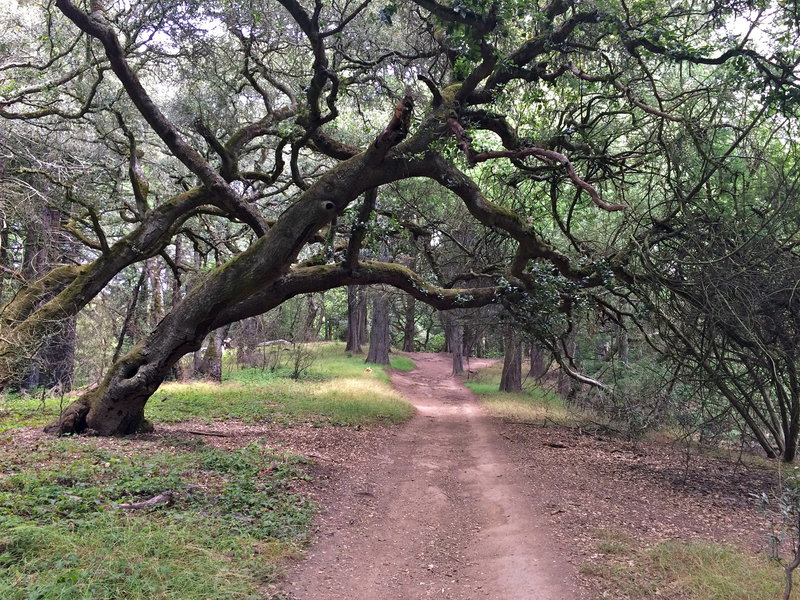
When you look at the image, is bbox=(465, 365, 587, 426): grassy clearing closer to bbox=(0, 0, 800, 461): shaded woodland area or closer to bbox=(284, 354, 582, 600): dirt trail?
bbox=(0, 0, 800, 461): shaded woodland area

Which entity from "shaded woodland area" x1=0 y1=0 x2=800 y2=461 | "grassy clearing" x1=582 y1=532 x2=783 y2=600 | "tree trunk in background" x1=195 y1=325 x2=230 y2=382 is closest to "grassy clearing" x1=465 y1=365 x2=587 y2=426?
"shaded woodland area" x1=0 y1=0 x2=800 y2=461

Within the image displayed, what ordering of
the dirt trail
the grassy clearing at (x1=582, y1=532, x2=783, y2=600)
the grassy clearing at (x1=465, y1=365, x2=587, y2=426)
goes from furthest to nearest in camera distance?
the grassy clearing at (x1=465, y1=365, x2=587, y2=426) < the dirt trail < the grassy clearing at (x1=582, y1=532, x2=783, y2=600)

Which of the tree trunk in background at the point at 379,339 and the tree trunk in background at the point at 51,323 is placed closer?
the tree trunk in background at the point at 51,323

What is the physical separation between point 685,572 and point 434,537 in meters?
2.38

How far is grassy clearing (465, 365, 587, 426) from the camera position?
44.7 feet

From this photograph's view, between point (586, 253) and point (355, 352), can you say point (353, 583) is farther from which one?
point (355, 352)

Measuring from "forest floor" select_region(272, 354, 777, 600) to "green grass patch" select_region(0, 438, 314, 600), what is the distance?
19.4 inches

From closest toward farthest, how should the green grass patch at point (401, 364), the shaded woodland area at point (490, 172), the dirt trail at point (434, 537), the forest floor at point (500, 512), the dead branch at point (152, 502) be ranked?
the dirt trail at point (434, 537) < the forest floor at point (500, 512) < the dead branch at point (152, 502) < the shaded woodland area at point (490, 172) < the green grass patch at point (401, 364)

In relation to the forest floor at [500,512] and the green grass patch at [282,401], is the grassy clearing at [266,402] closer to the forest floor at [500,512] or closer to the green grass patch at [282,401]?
the green grass patch at [282,401]

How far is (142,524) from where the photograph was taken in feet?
14.5

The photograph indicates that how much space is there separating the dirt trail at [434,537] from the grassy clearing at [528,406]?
178 inches

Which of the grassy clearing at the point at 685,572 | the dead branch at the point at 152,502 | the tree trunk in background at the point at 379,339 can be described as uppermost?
the tree trunk in background at the point at 379,339

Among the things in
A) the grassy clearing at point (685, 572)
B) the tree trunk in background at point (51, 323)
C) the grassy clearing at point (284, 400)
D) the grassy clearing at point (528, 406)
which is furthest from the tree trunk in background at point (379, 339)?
the grassy clearing at point (685, 572)

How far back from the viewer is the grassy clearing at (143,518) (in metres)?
3.50
